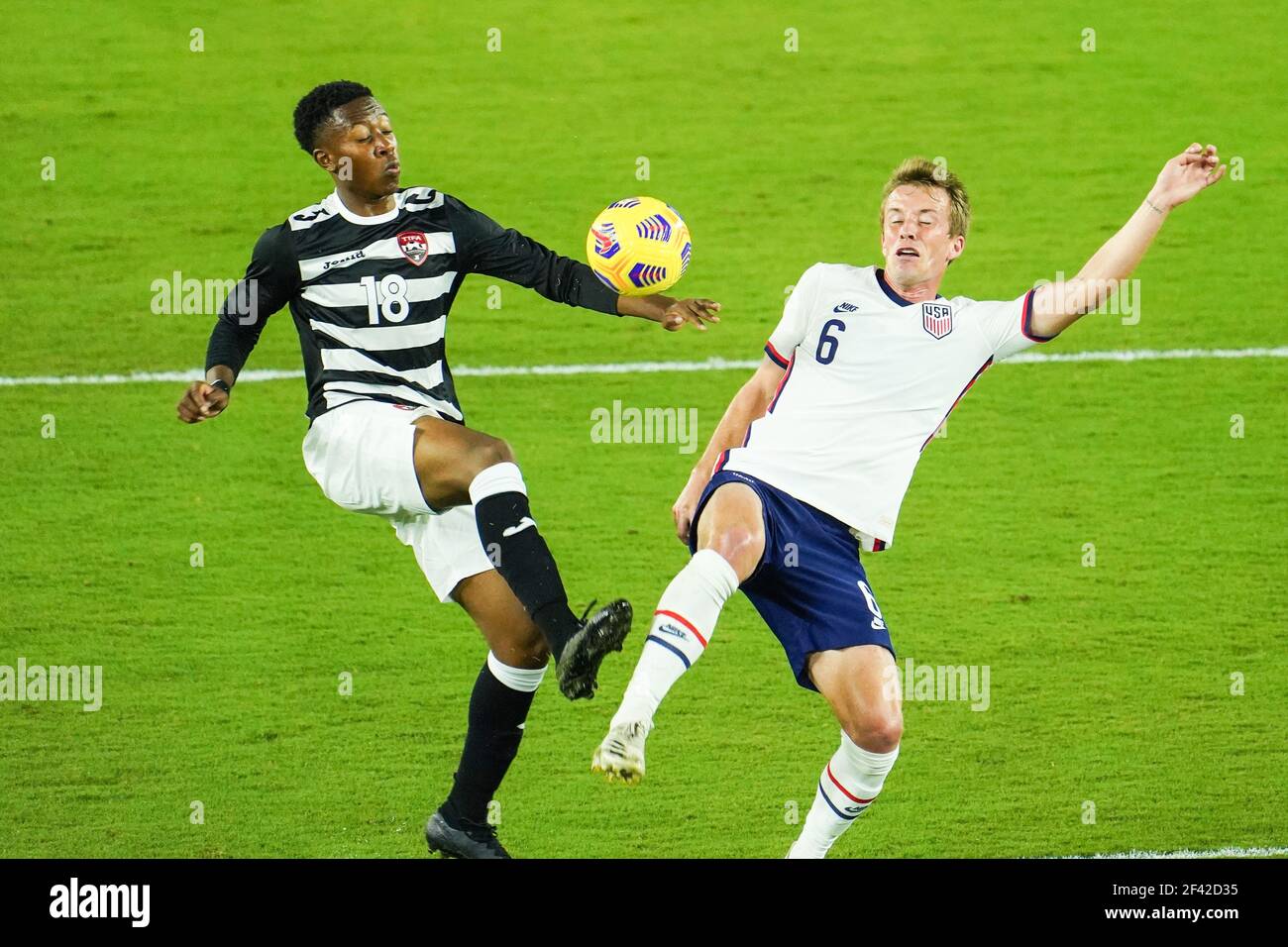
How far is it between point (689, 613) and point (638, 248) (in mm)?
1266

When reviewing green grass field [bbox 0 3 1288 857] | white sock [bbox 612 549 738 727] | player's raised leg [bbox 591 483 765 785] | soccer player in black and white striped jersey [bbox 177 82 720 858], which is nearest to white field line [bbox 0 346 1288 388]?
green grass field [bbox 0 3 1288 857]

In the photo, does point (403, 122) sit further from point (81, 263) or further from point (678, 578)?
point (678, 578)

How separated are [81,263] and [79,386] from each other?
1660 millimetres

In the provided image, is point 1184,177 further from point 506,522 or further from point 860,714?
point 506,522

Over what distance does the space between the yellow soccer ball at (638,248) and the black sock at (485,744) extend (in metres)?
1.27

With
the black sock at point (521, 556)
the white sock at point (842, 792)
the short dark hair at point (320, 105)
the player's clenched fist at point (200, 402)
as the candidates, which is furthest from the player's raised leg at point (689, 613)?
the short dark hair at point (320, 105)

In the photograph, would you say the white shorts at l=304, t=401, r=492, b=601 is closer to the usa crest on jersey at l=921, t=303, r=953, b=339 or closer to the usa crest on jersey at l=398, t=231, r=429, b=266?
the usa crest on jersey at l=398, t=231, r=429, b=266

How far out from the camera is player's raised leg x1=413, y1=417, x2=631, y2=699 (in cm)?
473

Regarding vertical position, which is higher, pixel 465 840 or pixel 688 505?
pixel 688 505

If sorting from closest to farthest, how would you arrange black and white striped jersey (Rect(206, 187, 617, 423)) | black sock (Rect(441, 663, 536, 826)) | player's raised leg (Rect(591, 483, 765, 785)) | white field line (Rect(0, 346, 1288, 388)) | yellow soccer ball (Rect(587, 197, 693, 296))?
player's raised leg (Rect(591, 483, 765, 785)), black and white striped jersey (Rect(206, 187, 617, 423)), yellow soccer ball (Rect(587, 197, 693, 296)), black sock (Rect(441, 663, 536, 826)), white field line (Rect(0, 346, 1288, 388))

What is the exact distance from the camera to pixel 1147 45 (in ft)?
43.9

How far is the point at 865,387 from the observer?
5223 millimetres

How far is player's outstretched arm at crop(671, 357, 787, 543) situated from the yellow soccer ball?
0.41 m

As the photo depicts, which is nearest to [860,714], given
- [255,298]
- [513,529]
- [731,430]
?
[731,430]
